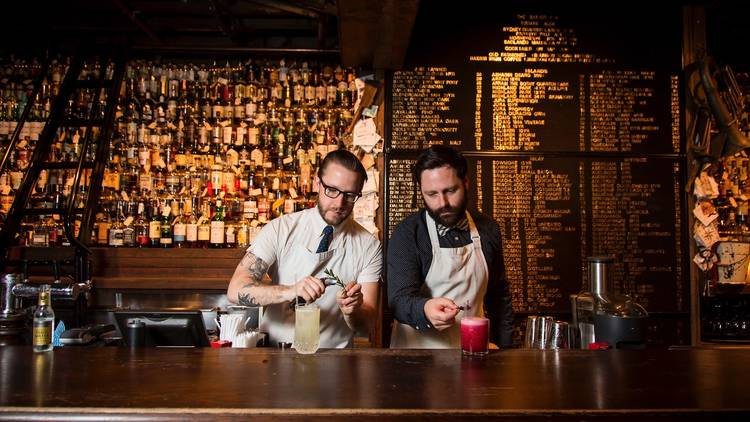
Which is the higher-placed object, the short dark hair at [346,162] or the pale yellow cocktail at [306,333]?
the short dark hair at [346,162]

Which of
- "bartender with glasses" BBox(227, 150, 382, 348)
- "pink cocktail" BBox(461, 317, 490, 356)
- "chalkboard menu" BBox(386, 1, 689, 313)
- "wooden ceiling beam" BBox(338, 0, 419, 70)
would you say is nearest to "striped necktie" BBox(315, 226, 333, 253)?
"bartender with glasses" BBox(227, 150, 382, 348)

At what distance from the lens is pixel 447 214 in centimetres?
264

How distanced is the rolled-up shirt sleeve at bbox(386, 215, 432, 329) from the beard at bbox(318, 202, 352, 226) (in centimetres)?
24

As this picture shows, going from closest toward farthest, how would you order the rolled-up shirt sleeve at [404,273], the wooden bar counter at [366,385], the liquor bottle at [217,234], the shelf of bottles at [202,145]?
the wooden bar counter at [366,385], the rolled-up shirt sleeve at [404,273], the liquor bottle at [217,234], the shelf of bottles at [202,145]

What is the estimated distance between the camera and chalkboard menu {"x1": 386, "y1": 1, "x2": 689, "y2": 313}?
14.4 ft

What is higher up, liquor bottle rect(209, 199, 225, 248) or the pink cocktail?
liquor bottle rect(209, 199, 225, 248)

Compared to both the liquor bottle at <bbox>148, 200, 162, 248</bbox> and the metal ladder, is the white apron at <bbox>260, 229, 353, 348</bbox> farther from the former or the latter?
the liquor bottle at <bbox>148, 200, 162, 248</bbox>

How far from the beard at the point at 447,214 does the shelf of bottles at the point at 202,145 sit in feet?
7.71

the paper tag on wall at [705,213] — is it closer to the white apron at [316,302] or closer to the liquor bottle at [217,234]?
the white apron at [316,302]

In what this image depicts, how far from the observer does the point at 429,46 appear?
4477 mm

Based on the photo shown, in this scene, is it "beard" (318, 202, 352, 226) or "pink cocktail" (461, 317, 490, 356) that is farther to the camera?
"beard" (318, 202, 352, 226)

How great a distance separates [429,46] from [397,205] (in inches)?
48.1

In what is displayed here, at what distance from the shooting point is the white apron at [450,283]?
2.72m

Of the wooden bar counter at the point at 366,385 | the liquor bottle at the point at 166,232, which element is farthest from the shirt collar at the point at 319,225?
the liquor bottle at the point at 166,232
